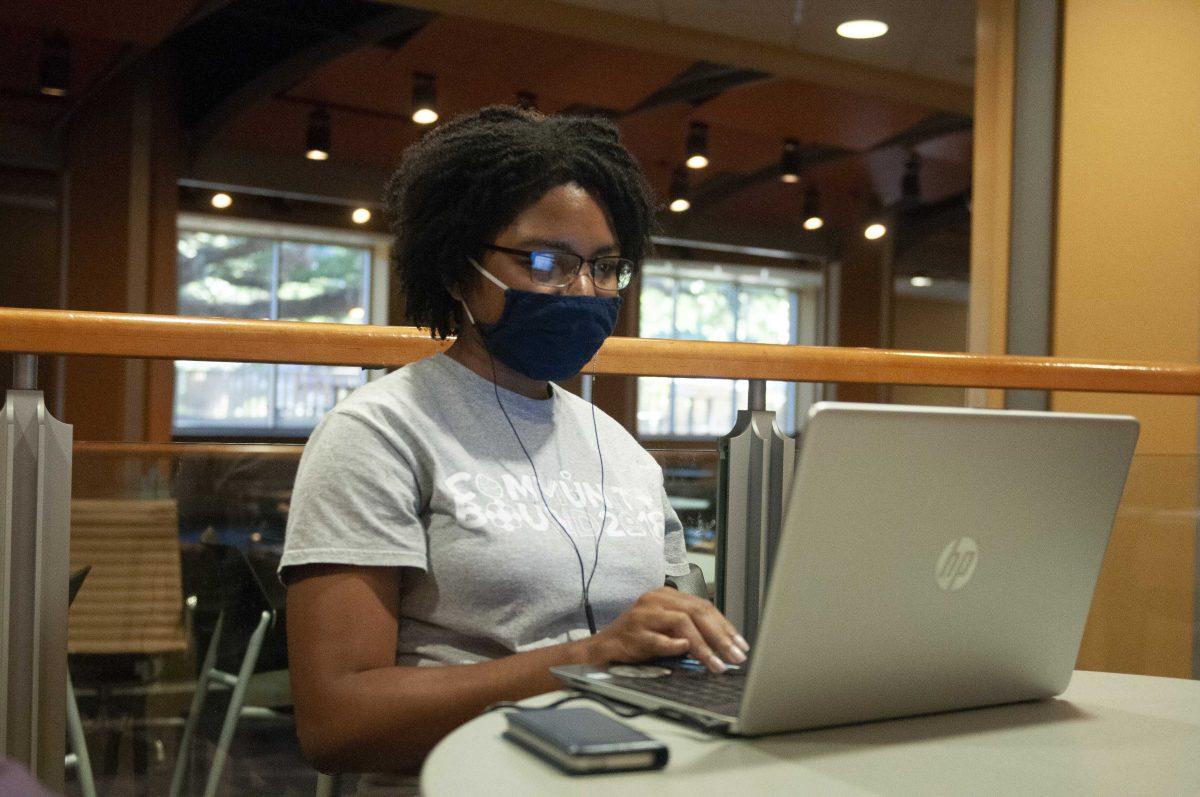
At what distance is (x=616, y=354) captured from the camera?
179 centimetres

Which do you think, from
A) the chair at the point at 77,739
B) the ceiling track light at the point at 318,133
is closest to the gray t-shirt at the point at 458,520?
the chair at the point at 77,739

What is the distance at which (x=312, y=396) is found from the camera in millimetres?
10703

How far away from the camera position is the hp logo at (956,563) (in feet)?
2.88

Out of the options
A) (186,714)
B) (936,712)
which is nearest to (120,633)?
(186,714)

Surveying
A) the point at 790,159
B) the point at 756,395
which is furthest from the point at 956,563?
the point at 790,159

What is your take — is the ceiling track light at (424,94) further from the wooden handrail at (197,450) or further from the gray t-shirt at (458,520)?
A: the gray t-shirt at (458,520)

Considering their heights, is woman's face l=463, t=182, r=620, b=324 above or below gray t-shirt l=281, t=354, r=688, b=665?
above

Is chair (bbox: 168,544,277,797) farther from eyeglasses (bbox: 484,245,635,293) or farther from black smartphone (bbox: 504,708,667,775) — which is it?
black smartphone (bbox: 504,708,667,775)

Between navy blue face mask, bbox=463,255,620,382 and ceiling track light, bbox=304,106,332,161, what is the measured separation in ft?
21.7

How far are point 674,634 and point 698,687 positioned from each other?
2.6 inches

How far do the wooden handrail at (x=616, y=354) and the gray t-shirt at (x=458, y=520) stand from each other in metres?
0.26

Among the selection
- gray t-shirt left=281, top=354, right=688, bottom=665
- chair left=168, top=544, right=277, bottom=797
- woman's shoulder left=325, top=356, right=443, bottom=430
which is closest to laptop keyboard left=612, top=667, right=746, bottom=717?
gray t-shirt left=281, top=354, right=688, bottom=665

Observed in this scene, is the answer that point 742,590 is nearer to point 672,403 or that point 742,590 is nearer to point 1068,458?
point 1068,458

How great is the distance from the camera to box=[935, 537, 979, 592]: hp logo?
877 mm
